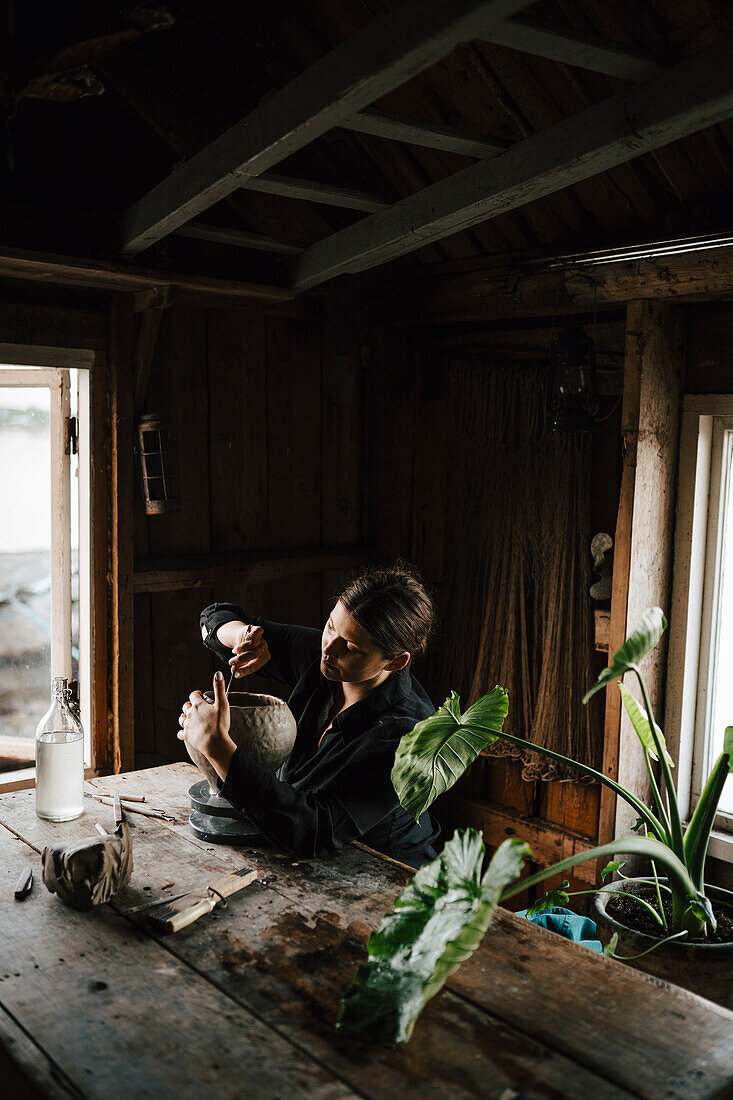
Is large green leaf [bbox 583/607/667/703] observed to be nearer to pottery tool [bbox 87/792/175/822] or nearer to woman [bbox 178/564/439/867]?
woman [bbox 178/564/439/867]

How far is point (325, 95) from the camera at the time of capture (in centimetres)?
190

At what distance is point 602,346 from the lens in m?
3.14

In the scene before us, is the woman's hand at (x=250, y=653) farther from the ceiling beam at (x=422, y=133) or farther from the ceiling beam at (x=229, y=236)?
the ceiling beam at (x=422, y=133)

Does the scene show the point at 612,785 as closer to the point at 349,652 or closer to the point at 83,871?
the point at 349,652

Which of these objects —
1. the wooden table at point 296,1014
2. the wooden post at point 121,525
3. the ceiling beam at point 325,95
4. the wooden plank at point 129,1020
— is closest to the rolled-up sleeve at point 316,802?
the wooden table at point 296,1014

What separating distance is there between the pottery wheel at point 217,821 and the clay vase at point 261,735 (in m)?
0.04

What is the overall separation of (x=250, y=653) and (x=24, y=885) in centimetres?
97

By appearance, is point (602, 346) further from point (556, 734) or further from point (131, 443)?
point (131, 443)

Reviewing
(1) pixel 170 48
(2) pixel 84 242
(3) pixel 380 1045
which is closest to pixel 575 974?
(3) pixel 380 1045

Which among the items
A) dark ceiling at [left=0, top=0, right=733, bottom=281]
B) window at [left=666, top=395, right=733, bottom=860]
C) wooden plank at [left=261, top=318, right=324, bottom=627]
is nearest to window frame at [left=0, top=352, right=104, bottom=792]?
dark ceiling at [left=0, top=0, right=733, bottom=281]

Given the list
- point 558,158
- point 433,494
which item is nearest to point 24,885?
point 558,158

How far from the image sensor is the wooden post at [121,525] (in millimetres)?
3078

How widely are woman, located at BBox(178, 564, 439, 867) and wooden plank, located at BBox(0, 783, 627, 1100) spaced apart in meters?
0.10

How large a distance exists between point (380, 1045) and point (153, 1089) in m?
0.33
